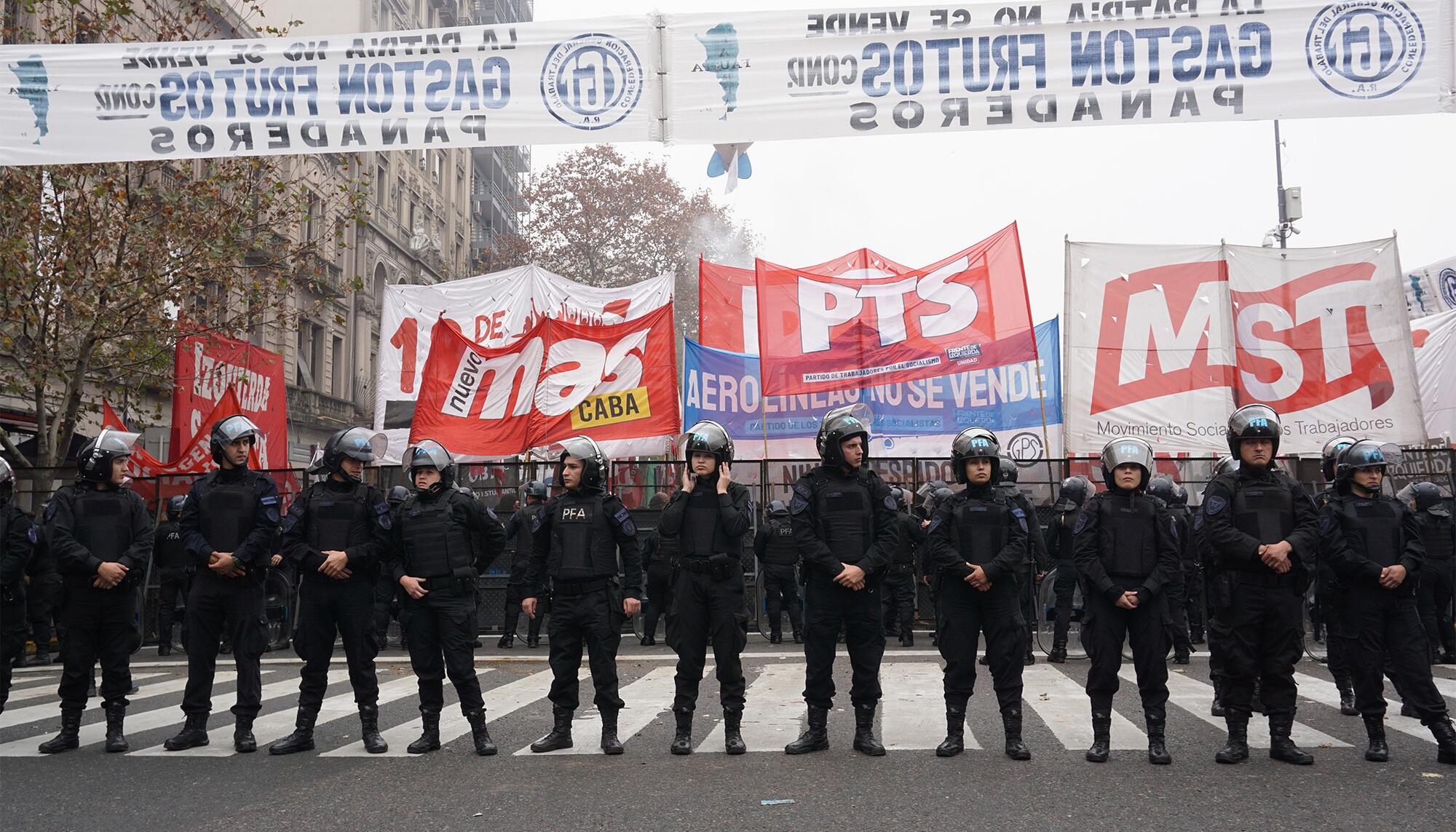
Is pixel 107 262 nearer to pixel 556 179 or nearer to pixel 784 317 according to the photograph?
pixel 784 317

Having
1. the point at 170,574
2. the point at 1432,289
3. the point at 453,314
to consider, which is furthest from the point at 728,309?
the point at 1432,289

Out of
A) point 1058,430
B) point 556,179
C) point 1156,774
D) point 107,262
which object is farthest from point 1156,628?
point 556,179

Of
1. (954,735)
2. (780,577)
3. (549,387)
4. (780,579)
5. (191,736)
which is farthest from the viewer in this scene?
(549,387)

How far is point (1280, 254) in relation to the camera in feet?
51.8

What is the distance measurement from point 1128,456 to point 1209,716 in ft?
7.85

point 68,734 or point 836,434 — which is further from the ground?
point 836,434

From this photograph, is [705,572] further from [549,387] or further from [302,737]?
[549,387]

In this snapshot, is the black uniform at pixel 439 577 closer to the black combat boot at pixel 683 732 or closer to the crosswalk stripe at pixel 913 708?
the black combat boot at pixel 683 732

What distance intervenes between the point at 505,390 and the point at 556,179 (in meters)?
28.0

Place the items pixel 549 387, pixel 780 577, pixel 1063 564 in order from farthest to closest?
pixel 549 387 < pixel 780 577 < pixel 1063 564

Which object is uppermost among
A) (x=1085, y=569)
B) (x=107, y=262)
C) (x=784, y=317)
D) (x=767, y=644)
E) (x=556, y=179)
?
(x=556, y=179)

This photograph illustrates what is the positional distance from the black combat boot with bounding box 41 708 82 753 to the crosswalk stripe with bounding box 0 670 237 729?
1.41 meters

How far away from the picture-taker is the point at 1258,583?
6805mm

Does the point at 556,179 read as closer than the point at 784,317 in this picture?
No
